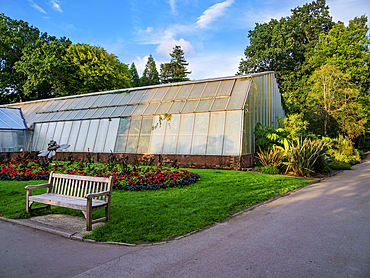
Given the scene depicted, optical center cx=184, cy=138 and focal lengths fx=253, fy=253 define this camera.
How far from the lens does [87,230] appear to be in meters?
4.78

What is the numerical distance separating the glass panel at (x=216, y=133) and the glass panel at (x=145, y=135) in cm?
429

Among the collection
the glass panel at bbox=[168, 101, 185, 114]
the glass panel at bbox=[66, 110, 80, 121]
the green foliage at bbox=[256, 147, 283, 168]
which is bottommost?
the green foliage at bbox=[256, 147, 283, 168]

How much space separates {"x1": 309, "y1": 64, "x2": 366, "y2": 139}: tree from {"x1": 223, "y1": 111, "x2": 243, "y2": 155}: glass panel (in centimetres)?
1564

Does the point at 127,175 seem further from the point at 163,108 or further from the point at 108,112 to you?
the point at 108,112

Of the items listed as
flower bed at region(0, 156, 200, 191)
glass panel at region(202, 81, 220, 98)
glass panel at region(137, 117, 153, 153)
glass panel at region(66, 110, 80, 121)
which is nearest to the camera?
flower bed at region(0, 156, 200, 191)

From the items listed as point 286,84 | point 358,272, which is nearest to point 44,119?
point 358,272

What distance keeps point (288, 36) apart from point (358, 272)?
4121cm

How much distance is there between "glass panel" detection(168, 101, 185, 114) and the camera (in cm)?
1635

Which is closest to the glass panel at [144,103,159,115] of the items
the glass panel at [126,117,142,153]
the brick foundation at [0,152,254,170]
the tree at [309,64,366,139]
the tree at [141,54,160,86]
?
the glass panel at [126,117,142,153]

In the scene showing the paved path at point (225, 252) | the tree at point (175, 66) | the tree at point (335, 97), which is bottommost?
the paved path at point (225, 252)

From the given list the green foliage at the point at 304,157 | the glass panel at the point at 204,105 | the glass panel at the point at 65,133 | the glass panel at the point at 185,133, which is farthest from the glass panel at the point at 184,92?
the glass panel at the point at 65,133

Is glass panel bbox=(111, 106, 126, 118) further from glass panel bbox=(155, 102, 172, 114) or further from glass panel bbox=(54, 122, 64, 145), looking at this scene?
glass panel bbox=(54, 122, 64, 145)

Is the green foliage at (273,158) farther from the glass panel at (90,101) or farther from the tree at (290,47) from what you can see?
the tree at (290,47)

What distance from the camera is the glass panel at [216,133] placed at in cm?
1402
